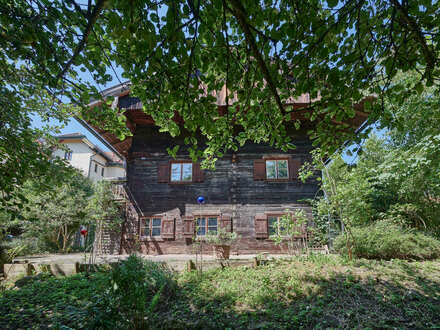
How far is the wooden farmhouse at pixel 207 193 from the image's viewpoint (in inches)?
391

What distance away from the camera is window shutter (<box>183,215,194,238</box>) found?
9914 millimetres

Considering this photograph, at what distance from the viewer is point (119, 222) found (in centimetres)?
1020

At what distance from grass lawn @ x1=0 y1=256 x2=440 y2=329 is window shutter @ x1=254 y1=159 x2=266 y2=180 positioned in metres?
4.40

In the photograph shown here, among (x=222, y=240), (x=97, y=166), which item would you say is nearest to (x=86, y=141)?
(x=97, y=166)

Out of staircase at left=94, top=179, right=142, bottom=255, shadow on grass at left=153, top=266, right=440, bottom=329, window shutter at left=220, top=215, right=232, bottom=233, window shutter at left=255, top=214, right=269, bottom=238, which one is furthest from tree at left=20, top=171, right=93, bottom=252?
shadow on grass at left=153, top=266, right=440, bottom=329

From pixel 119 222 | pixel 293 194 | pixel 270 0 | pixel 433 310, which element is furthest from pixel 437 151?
pixel 119 222

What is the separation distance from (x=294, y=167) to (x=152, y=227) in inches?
266

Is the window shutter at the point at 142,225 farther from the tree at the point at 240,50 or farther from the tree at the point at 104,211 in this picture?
the tree at the point at 240,50

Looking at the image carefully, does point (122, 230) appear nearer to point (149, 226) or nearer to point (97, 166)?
point (149, 226)

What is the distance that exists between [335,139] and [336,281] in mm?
3785

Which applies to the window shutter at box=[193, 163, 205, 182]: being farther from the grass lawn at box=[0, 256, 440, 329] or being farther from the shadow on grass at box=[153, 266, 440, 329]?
the shadow on grass at box=[153, 266, 440, 329]

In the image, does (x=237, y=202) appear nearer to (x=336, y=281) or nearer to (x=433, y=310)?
(x=336, y=281)

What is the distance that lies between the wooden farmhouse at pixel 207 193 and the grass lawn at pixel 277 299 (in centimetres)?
357

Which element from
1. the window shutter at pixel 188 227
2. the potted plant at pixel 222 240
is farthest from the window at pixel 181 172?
the potted plant at pixel 222 240
